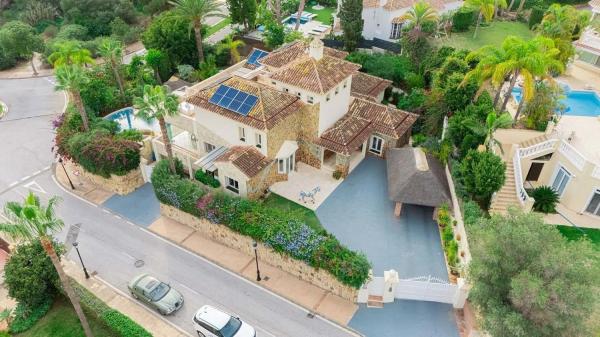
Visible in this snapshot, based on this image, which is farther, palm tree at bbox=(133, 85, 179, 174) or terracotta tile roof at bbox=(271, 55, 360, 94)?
terracotta tile roof at bbox=(271, 55, 360, 94)

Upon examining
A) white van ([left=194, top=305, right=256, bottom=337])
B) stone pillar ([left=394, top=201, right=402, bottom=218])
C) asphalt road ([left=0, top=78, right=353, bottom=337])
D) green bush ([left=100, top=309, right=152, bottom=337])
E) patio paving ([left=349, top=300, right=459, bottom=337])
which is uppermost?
stone pillar ([left=394, top=201, right=402, bottom=218])

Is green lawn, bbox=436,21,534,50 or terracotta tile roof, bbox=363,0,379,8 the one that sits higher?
terracotta tile roof, bbox=363,0,379,8

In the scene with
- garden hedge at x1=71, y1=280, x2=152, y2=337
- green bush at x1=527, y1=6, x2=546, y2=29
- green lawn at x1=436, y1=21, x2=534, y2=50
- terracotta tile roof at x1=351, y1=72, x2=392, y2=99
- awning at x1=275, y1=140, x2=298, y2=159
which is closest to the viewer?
garden hedge at x1=71, y1=280, x2=152, y2=337

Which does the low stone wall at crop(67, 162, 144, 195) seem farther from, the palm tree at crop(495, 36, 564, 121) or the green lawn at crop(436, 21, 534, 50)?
the green lawn at crop(436, 21, 534, 50)

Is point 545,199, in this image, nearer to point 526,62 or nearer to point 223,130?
point 526,62

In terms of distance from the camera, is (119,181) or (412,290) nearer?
(412,290)

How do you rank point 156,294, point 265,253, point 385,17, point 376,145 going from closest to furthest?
point 156,294, point 265,253, point 376,145, point 385,17

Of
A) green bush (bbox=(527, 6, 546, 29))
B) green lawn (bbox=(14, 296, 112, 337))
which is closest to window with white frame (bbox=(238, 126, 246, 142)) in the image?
green lawn (bbox=(14, 296, 112, 337))

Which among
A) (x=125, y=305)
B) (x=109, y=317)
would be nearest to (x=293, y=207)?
(x=125, y=305)
